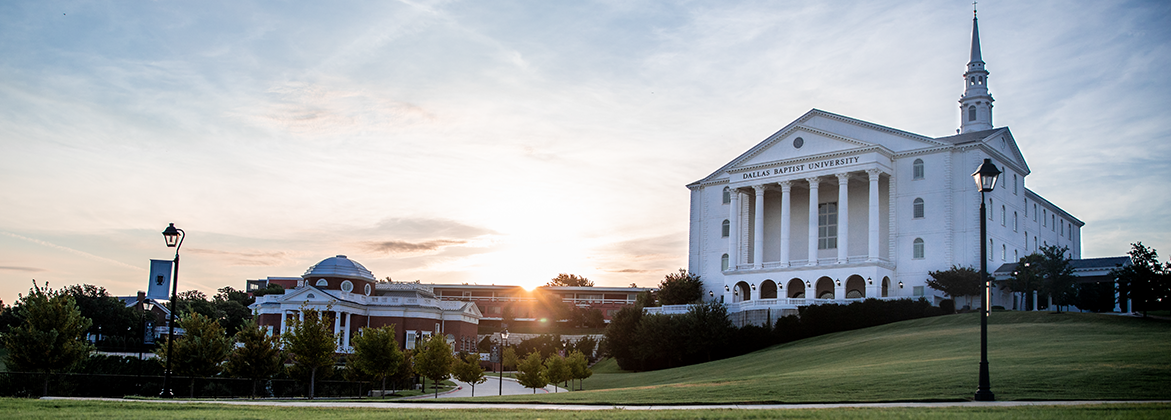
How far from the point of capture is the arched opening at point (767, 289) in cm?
7727

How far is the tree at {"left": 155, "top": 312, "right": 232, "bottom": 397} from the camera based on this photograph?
121ft

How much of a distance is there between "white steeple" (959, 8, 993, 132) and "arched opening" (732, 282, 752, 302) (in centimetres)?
2701

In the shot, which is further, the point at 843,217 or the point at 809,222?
the point at 809,222

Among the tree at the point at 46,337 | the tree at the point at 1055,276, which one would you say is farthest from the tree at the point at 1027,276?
the tree at the point at 46,337

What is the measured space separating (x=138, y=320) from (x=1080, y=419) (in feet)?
290

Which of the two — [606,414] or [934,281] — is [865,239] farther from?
[606,414]

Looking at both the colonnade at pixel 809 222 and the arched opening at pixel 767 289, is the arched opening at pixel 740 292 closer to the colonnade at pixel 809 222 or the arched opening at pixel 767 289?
the arched opening at pixel 767 289

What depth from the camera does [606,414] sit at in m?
17.7

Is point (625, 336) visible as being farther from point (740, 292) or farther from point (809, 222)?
point (809, 222)

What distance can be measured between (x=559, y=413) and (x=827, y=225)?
208 feet

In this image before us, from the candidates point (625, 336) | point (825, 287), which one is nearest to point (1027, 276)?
point (825, 287)

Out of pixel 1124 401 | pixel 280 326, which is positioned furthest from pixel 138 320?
pixel 1124 401

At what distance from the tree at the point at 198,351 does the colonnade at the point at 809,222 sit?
163ft

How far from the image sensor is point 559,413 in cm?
1828
